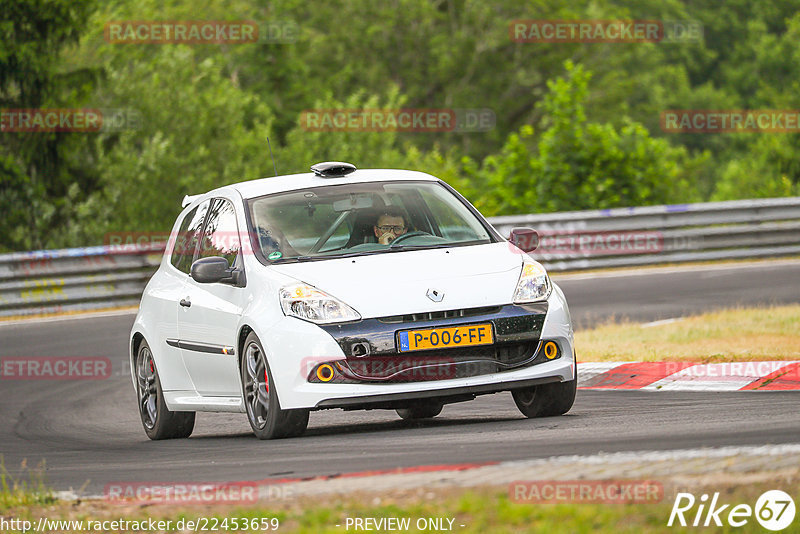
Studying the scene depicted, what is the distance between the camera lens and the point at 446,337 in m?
8.20

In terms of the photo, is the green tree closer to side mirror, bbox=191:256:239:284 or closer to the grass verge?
the grass verge

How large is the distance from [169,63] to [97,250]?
13.9 meters

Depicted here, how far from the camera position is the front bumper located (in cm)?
815

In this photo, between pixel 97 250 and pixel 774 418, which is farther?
pixel 97 250

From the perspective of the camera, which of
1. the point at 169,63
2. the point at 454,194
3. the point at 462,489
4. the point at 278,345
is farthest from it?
the point at 169,63

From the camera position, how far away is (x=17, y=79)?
29.0 m

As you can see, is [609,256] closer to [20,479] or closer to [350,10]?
[20,479]

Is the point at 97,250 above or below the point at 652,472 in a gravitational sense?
below

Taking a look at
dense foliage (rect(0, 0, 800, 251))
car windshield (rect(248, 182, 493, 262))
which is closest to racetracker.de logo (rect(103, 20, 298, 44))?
dense foliage (rect(0, 0, 800, 251))

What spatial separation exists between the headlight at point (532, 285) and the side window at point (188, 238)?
8.49ft

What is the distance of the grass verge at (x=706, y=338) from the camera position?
452 inches

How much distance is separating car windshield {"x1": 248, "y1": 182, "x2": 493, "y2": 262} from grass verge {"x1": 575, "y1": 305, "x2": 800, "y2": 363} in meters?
2.80

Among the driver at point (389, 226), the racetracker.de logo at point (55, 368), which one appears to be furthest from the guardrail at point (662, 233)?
the driver at point (389, 226)

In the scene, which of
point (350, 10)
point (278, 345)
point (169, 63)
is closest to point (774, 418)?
point (278, 345)
